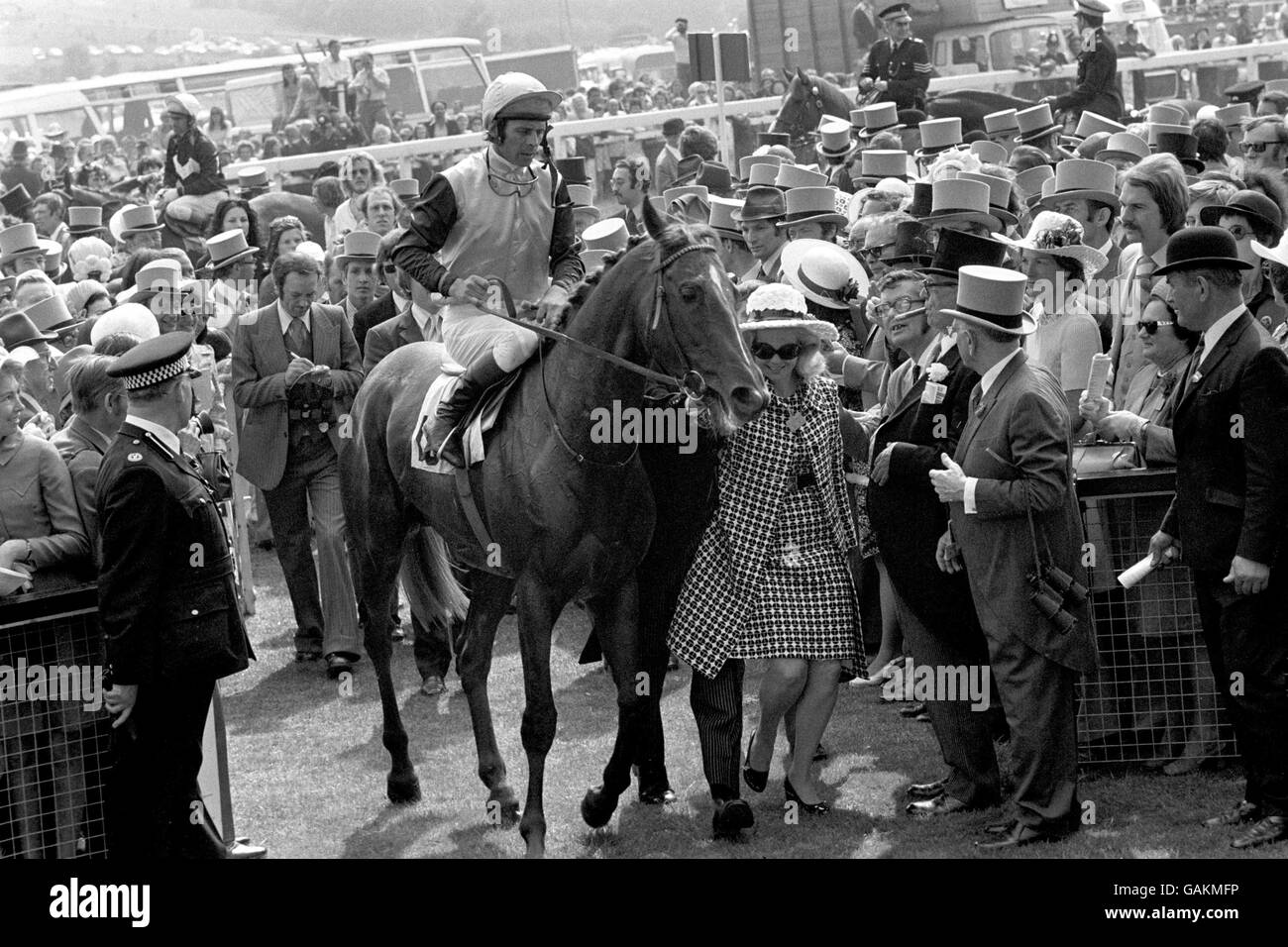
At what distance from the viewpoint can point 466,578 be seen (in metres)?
9.97

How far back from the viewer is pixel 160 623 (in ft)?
20.6

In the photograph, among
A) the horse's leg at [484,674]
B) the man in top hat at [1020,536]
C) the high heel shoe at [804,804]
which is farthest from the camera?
the horse's leg at [484,674]

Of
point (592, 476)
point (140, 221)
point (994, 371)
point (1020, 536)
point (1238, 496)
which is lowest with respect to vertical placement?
point (1020, 536)

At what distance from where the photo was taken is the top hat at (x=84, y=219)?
1705 centimetres

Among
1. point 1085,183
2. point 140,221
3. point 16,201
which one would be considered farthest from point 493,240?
point 16,201

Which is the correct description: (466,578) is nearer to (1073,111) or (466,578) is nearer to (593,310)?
(593,310)

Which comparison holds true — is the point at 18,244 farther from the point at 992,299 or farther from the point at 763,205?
the point at 992,299

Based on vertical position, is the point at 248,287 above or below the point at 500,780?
above

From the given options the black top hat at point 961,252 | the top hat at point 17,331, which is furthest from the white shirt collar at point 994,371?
the top hat at point 17,331

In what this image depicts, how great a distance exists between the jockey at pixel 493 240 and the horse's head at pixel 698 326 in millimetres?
812

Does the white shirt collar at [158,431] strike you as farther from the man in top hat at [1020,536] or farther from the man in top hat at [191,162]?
the man in top hat at [191,162]

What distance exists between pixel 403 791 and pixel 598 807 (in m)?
1.26
